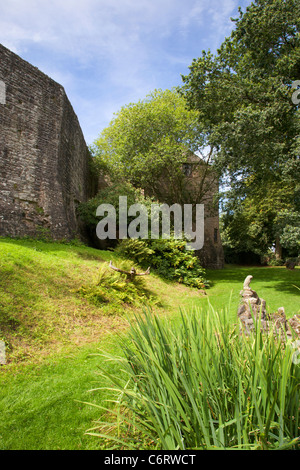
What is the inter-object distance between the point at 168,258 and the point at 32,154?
7.56 m

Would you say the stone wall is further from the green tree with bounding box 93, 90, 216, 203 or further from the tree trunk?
the tree trunk

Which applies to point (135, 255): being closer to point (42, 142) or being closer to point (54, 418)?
point (42, 142)

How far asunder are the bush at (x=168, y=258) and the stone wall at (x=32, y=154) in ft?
10.6

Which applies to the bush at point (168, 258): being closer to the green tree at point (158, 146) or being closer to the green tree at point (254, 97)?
the green tree at point (254, 97)

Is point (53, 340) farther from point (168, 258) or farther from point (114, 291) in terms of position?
point (168, 258)

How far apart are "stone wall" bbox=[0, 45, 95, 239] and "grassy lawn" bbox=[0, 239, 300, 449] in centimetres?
266

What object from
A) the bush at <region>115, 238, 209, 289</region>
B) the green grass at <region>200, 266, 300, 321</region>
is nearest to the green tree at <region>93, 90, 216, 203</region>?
the bush at <region>115, 238, 209, 289</region>

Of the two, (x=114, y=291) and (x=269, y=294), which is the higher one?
(x=114, y=291)

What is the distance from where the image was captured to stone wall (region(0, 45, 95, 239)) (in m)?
10.5

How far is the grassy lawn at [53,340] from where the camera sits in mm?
2635

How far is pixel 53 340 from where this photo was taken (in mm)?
4648

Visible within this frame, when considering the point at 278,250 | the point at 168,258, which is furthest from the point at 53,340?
the point at 278,250
